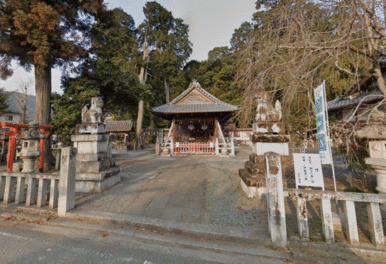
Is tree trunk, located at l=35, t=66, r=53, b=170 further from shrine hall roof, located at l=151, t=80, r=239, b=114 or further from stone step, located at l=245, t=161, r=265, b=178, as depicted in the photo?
stone step, located at l=245, t=161, r=265, b=178

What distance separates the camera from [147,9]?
2503cm

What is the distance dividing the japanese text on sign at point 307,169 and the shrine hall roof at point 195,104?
→ 27.1ft

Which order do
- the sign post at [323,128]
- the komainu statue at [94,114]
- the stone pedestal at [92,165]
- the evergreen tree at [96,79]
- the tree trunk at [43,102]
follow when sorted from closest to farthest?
the sign post at [323,128] → the stone pedestal at [92,165] → the komainu statue at [94,114] → the tree trunk at [43,102] → the evergreen tree at [96,79]

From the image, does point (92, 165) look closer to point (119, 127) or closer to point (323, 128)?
point (323, 128)

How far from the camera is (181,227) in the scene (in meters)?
2.55

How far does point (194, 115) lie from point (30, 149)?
375 inches

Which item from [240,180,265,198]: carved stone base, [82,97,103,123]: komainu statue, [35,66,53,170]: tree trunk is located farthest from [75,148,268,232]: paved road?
[35,66,53,170]: tree trunk

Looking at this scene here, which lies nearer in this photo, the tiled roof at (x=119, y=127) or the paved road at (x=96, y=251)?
the paved road at (x=96, y=251)

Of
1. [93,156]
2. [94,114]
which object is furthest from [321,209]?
[94,114]

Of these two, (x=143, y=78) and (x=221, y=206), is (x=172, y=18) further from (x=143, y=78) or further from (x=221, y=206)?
(x=221, y=206)

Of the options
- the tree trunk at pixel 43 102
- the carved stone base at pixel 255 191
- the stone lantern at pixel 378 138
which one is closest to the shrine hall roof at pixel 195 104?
the tree trunk at pixel 43 102

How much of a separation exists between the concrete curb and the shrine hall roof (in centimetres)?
919

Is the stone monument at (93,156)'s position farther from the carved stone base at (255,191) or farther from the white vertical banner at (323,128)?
the white vertical banner at (323,128)

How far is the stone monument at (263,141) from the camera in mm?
3586
